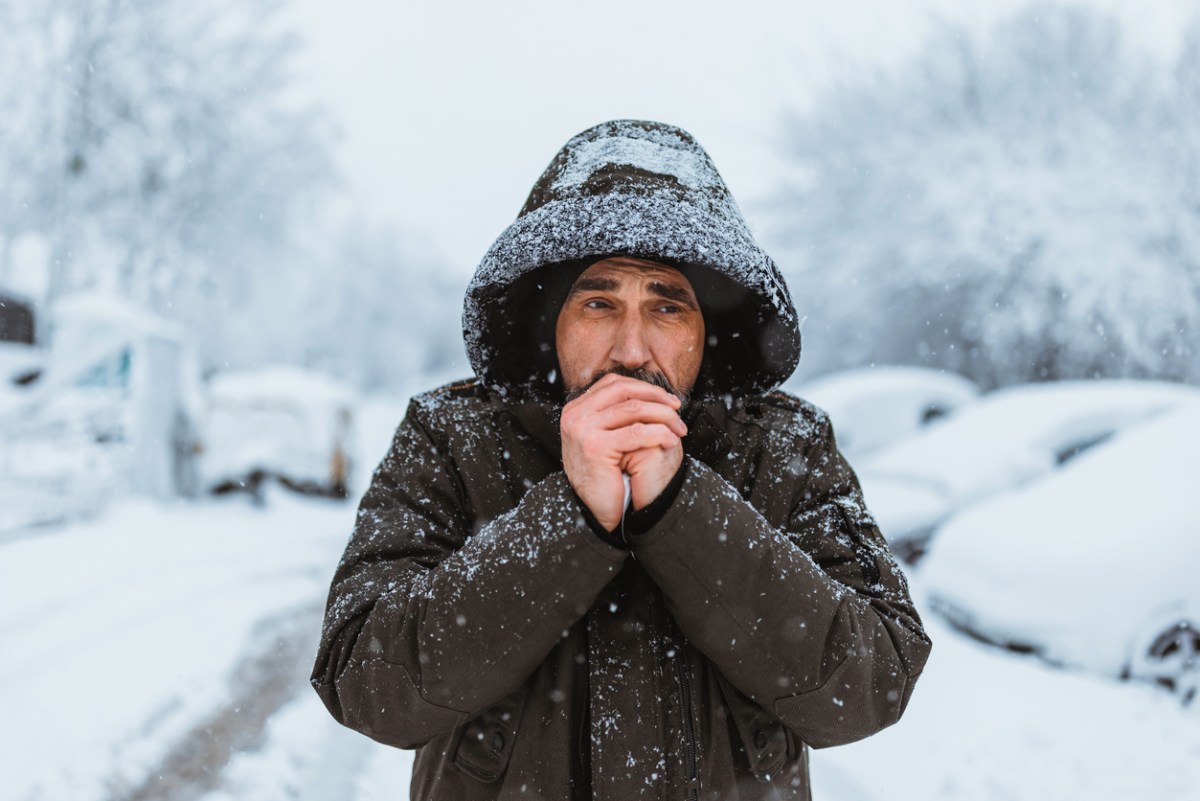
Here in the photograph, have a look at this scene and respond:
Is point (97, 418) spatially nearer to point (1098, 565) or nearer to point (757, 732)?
point (1098, 565)

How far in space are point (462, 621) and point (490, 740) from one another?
0.25 meters

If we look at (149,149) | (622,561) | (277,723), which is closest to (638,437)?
(622,561)

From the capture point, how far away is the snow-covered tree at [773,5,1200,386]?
536 inches

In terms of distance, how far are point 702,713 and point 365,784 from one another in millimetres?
2289

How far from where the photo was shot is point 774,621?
119cm

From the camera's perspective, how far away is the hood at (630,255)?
1494 mm

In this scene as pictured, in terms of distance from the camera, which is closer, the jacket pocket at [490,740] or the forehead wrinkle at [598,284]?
the jacket pocket at [490,740]

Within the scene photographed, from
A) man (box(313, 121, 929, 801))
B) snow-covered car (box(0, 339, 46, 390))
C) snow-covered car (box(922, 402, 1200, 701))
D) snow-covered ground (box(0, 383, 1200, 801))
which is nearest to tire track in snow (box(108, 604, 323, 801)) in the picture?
snow-covered ground (box(0, 383, 1200, 801))

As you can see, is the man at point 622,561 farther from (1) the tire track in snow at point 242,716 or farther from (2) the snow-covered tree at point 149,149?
(2) the snow-covered tree at point 149,149

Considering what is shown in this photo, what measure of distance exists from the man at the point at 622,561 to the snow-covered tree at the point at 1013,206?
1450 centimetres

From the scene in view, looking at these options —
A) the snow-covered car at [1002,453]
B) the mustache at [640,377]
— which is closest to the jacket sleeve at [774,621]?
the mustache at [640,377]

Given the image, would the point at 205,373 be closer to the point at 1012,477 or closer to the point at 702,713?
the point at 1012,477

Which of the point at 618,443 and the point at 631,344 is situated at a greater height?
the point at 631,344

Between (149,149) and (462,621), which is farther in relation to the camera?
(149,149)
